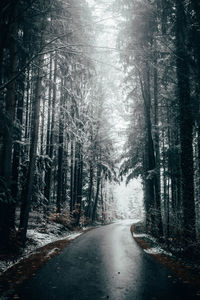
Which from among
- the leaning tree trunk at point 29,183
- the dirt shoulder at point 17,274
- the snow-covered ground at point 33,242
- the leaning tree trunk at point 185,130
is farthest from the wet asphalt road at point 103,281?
the leaning tree trunk at point 29,183

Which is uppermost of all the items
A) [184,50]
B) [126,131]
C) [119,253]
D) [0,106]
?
[184,50]

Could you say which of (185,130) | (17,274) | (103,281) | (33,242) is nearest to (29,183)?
(33,242)

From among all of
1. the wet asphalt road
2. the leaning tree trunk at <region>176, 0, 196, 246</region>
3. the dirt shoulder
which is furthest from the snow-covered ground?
the leaning tree trunk at <region>176, 0, 196, 246</region>

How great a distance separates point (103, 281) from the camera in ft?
15.6

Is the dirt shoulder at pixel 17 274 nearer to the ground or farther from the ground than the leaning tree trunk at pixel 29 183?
nearer to the ground

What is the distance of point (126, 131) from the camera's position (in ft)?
56.5

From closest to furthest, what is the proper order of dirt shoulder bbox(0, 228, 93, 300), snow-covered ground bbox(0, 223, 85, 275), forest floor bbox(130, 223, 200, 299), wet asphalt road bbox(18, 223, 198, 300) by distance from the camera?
wet asphalt road bbox(18, 223, 198, 300), dirt shoulder bbox(0, 228, 93, 300), forest floor bbox(130, 223, 200, 299), snow-covered ground bbox(0, 223, 85, 275)

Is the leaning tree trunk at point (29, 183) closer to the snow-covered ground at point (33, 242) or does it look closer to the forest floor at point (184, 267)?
the snow-covered ground at point (33, 242)

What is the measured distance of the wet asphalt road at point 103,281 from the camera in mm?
3939

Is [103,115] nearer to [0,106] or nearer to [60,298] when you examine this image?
[0,106]

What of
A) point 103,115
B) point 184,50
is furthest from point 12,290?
point 103,115

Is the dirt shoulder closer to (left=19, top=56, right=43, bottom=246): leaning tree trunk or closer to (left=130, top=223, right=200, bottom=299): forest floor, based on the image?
(left=19, top=56, right=43, bottom=246): leaning tree trunk

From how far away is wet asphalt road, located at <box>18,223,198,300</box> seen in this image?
3939 mm

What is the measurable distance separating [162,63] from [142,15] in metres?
2.24
